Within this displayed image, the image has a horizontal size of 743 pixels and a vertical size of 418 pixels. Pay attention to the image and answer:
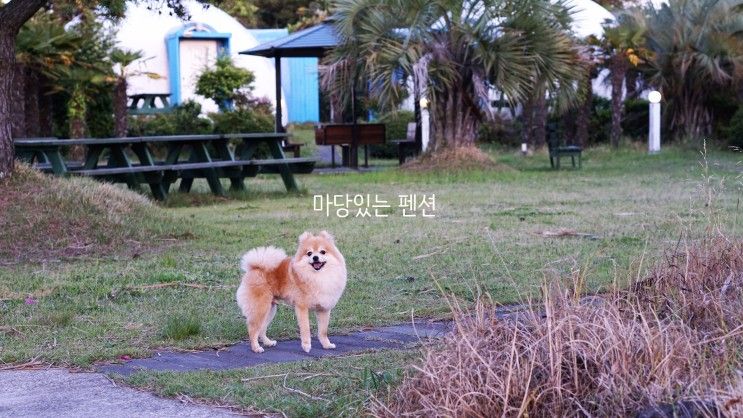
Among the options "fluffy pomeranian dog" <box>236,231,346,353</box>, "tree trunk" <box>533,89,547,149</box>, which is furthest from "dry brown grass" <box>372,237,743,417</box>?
"tree trunk" <box>533,89,547,149</box>

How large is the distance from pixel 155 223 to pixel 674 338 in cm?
788

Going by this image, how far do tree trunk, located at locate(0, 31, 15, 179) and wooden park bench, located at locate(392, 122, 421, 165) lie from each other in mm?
13081

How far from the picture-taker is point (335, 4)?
2212 centimetres

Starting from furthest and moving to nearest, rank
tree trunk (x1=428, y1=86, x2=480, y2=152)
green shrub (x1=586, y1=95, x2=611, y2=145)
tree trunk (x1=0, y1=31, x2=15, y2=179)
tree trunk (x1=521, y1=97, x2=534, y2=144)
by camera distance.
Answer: green shrub (x1=586, y1=95, x2=611, y2=145) < tree trunk (x1=521, y1=97, x2=534, y2=144) < tree trunk (x1=428, y1=86, x2=480, y2=152) < tree trunk (x1=0, y1=31, x2=15, y2=179)

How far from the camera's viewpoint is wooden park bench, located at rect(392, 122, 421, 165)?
24.7 meters

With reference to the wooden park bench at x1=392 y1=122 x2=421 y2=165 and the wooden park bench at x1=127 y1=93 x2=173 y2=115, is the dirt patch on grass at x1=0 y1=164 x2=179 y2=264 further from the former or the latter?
the wooden park bench at x1=127 y1=93 x2=173 y2=115

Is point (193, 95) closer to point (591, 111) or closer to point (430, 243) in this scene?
point (591, 111)

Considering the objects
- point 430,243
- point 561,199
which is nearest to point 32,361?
point 430,243

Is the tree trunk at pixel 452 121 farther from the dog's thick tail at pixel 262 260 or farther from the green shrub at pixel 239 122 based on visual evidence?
the dog's thick tail at pixel 262 260

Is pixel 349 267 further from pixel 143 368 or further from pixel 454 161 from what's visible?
pixel 454 161

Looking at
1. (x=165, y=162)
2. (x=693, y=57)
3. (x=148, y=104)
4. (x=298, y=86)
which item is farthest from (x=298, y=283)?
(x=298, y=86)

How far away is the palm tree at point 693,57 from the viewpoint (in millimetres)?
27453

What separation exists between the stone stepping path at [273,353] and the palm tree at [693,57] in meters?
21.9

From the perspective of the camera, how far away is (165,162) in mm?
16906
